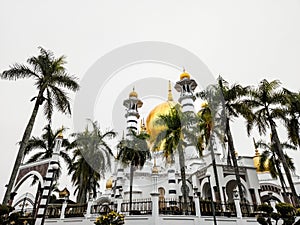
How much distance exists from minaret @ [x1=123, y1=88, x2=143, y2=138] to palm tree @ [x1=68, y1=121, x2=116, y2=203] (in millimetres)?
14896

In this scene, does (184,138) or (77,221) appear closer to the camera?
(77,221)

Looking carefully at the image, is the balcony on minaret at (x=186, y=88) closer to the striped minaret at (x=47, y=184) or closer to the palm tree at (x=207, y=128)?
the palm tree at (x=207, y=128)

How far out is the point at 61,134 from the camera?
25828 mm

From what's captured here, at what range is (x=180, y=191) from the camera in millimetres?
28062

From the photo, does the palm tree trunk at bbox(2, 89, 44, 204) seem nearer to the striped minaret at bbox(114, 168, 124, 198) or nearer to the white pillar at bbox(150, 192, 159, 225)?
the white pillar at bbox(150, 192, 159, 225)

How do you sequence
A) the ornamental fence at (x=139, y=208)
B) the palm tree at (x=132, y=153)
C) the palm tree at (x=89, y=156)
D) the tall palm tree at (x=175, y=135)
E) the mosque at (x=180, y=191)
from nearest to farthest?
the mosque at (x=180, y=191) < the ornamental fence at (x=139, y=208) < the tall palm tree at (x=175, y=135) < the palm tree at (x=132, y=153) < the palm tree at (x=89, y=156)

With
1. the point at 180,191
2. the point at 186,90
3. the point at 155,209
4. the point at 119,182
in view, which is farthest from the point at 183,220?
the point at 186,90

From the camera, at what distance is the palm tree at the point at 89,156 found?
977 inches

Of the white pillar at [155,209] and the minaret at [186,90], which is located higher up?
the minaret at [186,90]

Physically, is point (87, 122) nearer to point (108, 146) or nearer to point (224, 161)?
point (108, 146)

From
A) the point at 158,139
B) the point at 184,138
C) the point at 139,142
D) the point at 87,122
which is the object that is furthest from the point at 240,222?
the point at 87,122

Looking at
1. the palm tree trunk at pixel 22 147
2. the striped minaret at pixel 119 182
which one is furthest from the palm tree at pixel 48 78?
the striped minaret at pixel 119 182

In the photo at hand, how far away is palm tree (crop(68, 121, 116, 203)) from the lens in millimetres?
24828

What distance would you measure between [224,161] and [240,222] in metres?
13.2
